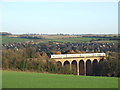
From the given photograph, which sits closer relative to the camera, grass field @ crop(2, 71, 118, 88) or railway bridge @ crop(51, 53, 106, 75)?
grass field @ crop(2, 71, 118, 88)

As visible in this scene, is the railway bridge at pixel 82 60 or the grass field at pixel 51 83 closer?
the grass field at pixel 51 83

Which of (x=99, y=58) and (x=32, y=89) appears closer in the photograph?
(x=32, y=89)

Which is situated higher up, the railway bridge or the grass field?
the grass field

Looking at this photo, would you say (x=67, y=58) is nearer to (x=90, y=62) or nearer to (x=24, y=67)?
(x=90, y=62)

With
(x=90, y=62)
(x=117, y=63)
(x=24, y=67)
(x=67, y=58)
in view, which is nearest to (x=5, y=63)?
(x=24, y=67)

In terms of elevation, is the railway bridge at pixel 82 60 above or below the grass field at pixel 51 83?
below

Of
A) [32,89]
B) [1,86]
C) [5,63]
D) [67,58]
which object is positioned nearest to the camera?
[32,89]

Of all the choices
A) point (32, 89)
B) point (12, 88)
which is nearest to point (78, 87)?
point (32, 89)

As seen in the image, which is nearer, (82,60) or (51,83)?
(51,83)

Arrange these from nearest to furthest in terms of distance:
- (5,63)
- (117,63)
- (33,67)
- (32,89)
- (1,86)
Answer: (32,89), (1,86), (5,63), (33,67), (117,63)

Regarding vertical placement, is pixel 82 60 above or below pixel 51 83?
below
